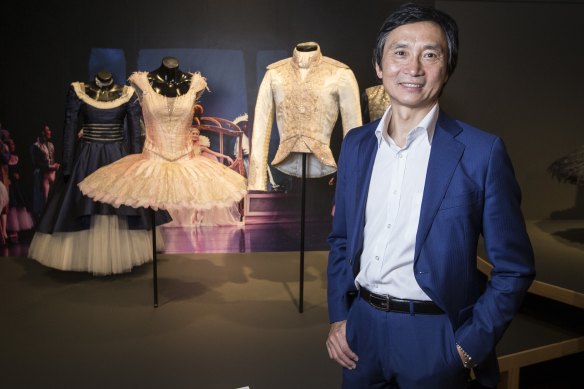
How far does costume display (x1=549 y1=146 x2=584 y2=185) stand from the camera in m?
3.95

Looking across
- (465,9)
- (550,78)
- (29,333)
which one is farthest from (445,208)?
(550,78)

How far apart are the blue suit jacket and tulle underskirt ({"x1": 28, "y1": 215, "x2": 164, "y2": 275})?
3.05m

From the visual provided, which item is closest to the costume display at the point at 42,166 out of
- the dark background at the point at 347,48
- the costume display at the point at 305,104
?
the dark background at the point at 347,48

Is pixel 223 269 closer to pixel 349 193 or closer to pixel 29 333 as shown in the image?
pixel 29 333

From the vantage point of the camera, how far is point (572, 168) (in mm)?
3990

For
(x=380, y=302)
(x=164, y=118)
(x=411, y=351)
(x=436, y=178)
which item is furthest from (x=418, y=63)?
(x=164, y=118)

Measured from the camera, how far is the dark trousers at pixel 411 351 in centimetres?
130

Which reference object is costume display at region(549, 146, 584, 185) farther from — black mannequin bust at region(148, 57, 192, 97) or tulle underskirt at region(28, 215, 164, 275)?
tulle underskirt at region(28, 215, 164, 275)

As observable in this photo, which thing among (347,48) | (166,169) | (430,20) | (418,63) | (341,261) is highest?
(347,48)

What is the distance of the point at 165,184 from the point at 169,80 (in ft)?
2.63

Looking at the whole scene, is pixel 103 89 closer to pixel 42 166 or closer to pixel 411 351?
pixel 42 166

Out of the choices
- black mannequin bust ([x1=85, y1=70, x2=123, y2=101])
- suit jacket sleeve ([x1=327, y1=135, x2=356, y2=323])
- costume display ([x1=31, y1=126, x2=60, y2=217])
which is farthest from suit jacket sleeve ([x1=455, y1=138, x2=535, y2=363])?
costume display ([x1=31, y1=126, x2=60, y2=217])

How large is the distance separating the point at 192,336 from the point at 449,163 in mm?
2148

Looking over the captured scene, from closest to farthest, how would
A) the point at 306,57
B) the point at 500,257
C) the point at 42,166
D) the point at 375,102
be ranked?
1. the point at 500,257
2. the point at 306,57
3. the point at 375,102
4. the point at 42,166
